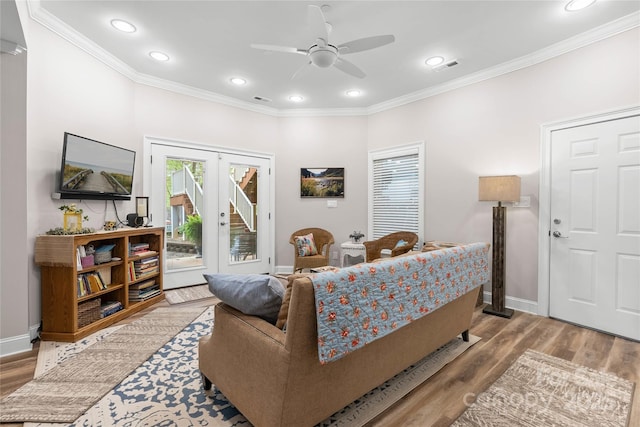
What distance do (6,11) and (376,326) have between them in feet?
10.0

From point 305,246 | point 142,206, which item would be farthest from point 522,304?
point 142,206

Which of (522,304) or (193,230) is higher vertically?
(193,230)

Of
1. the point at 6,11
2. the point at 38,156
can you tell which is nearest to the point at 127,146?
the point at 38,156

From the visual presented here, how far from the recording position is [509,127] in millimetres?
3516

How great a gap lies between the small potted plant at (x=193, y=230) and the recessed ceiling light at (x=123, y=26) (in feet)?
7.89

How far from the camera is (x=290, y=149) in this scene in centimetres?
525

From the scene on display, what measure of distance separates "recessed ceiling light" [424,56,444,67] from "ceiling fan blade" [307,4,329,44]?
64.4 inches

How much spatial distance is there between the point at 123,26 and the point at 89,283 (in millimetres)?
2543

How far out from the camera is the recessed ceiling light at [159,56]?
11.0 feet

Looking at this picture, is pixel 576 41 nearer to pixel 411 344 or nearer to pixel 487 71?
pixel 487 71

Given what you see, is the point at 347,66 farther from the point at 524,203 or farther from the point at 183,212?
the point at 183,212

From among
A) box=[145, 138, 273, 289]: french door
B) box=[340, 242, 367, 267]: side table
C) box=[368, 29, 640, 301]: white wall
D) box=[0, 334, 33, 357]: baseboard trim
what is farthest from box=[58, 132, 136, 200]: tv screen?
box=[368, 29, 640, 301]: white wall

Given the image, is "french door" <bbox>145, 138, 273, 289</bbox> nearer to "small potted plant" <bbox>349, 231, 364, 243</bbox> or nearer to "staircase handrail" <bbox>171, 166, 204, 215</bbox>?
"staircase handrail" <bbox>171, 166, 204, 215</bbox>

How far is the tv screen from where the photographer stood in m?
2.79
